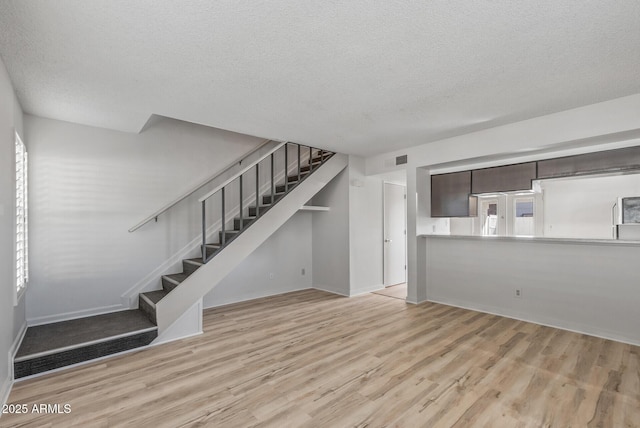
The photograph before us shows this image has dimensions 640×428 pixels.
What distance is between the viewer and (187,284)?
11.4 ft

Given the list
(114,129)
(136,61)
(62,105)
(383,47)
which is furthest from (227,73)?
(114,129)

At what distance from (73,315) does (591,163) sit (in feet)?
20.7

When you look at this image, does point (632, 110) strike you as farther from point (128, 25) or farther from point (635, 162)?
point (128, 25)

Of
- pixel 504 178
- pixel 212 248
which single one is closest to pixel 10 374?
pixel 212 248

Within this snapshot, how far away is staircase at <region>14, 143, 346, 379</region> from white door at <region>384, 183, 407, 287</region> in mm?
1370

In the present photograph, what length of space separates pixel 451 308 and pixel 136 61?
4802mm

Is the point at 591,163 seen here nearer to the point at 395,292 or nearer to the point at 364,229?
the point at 364,229

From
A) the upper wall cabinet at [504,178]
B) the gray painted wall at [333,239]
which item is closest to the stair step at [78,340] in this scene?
the gray painted wall at [333,239]

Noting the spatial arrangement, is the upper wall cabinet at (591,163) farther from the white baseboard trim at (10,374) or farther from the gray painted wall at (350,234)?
the white baseboard trim at (10,374)

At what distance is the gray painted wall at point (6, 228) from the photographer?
227cm

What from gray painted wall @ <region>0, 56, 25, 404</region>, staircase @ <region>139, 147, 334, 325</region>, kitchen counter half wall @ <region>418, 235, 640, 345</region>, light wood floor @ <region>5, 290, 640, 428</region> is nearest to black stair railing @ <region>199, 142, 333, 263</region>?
staircase @ <region>139, 147, 334, 325</region>

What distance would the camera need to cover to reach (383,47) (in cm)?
212

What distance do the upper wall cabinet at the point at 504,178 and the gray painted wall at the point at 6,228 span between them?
17.2 ft

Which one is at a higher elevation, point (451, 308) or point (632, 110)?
point (632, 110)
